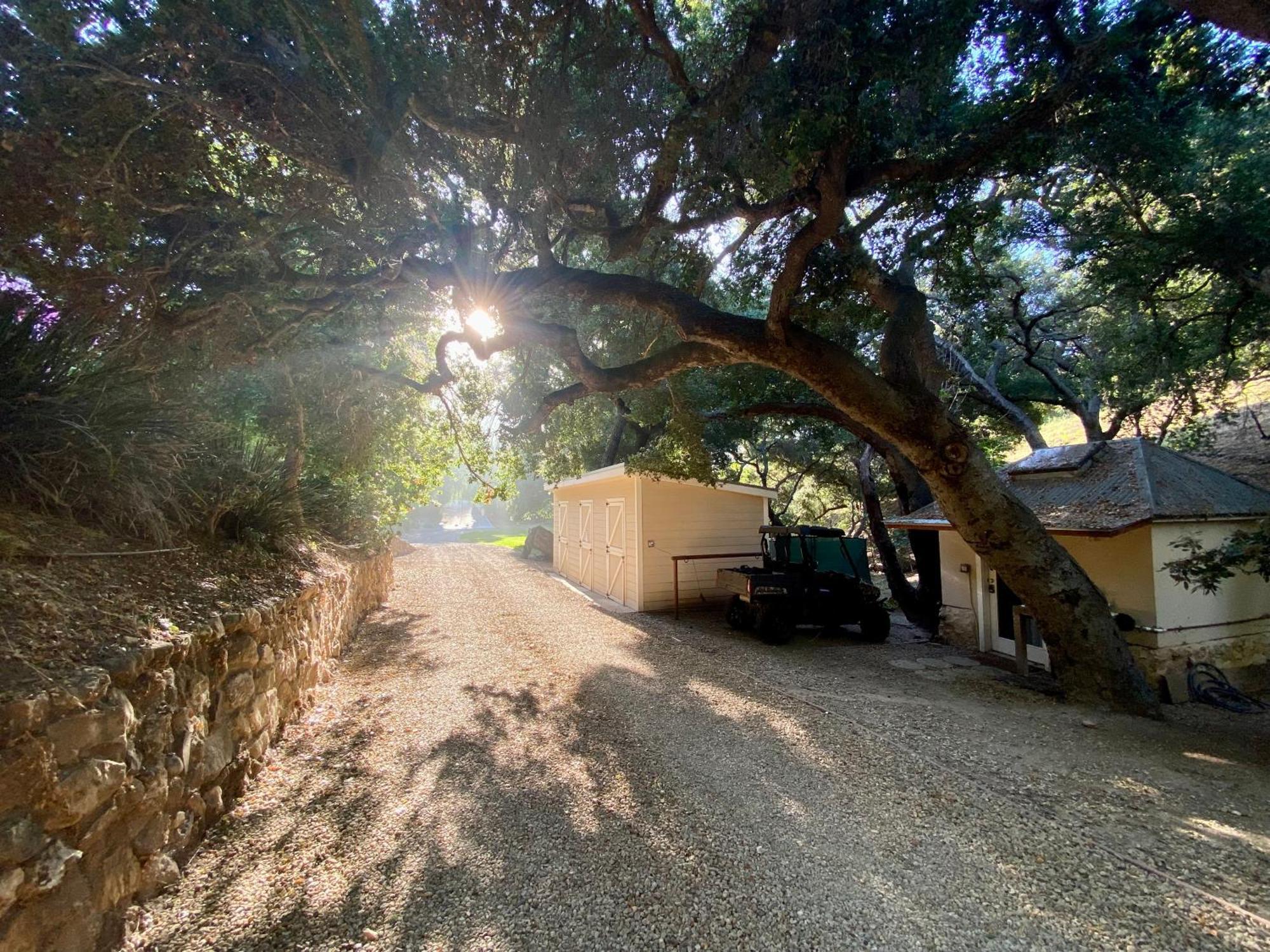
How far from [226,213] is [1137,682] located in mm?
9813

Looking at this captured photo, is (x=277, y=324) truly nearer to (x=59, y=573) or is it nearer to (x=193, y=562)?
(x=193, y=562)

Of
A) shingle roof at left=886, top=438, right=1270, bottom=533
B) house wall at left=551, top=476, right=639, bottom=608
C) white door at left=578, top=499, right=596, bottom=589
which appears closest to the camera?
shingle roof at left=886, top=438, right=1270, bottom=533

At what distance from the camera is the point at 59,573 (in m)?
2.72

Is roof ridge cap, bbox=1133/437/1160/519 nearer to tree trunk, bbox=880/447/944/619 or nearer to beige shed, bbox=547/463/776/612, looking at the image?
tree trunk, bbox=880/447/944/619

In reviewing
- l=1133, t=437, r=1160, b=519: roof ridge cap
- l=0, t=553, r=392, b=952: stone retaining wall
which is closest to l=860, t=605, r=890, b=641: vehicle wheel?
l=1133, t=437, r=1160, b=519: roof ridge cap

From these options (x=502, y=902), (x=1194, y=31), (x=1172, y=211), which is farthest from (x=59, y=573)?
(x=1172, y=211)

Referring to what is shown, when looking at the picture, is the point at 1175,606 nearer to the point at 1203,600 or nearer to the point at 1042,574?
the point at 1203,600

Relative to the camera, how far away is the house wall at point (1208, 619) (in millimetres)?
5906

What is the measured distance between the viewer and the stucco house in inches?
233

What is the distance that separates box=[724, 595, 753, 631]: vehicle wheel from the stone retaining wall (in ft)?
21.6

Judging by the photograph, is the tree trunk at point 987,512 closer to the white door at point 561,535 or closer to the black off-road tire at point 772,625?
the black off-road tire at point 772,625

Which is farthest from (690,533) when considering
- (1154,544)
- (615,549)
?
(1154,544)

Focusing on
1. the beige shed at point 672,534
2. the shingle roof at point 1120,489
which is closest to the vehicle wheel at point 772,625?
the beige shed at point 672,534

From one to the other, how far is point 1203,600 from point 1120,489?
4.76ft
